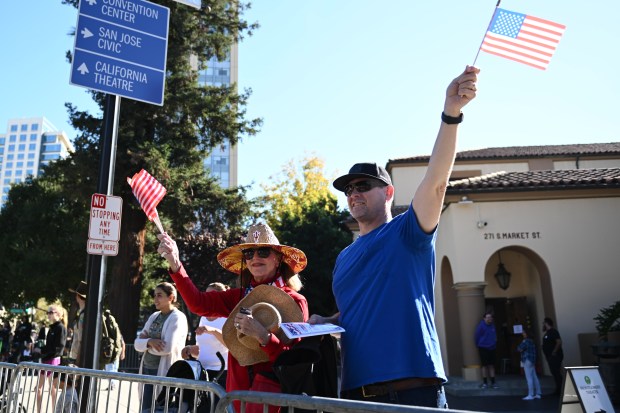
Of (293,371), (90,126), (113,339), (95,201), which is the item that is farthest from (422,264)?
(90,126)

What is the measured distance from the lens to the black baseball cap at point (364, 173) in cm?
296

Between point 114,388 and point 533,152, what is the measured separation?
2596 cm

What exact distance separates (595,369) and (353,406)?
5274 millimetres

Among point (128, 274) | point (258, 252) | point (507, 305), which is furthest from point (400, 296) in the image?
point (128, 274)

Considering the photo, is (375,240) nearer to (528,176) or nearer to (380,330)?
(380,330)

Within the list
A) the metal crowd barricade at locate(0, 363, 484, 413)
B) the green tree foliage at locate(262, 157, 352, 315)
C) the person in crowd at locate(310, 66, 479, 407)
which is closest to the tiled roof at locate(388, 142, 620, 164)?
the green tree foliage at locate(262, 157, 352, 315)

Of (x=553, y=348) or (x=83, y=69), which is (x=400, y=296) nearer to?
(x=83, y=69)

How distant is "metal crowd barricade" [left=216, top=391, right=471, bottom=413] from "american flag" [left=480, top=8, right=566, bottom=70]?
301 centimetres

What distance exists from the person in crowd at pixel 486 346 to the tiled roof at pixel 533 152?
464 inches

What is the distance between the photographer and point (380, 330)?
8.63ft

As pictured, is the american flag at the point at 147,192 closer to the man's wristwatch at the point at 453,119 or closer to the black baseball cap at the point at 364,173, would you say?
the black baseball cap at the point at 364,173

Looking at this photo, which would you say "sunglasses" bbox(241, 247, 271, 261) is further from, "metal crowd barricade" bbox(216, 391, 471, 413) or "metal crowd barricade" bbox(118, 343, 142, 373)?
"metal crowd barricade" bbox(118, 343, 142, 373)

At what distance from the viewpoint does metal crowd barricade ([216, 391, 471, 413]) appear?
1980 millimetres

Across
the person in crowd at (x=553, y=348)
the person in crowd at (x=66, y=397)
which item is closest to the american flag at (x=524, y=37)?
the person in crowd at (x=66, y=397)
